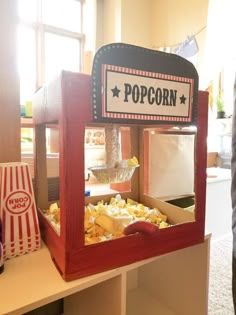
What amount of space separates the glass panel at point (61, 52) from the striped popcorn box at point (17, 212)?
10.3ft

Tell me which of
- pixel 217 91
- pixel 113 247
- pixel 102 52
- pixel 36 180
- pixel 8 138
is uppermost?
pixel 217 91

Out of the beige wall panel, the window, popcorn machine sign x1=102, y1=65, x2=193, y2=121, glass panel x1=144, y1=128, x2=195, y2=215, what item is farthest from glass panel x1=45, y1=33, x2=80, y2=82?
popcorn machine sign x1=102, y1=65, x2=193, y2=121

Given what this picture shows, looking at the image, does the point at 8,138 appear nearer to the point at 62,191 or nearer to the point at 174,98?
the point at 62,191

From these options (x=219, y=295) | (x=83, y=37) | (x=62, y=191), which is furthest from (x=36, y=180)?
(x=83, y=37)

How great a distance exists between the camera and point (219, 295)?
3.88ft

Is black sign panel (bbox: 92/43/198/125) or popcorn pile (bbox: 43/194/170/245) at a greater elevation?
black sign panel (bbox: 92/43/198/125)

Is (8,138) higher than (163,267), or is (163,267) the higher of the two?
(8,138)

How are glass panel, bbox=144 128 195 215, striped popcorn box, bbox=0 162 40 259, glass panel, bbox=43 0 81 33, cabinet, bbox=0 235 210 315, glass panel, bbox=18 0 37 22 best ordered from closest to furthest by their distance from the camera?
cabinet, bbox=0 235 210 315, striped popcorn box, bbox=0 162 40 259, glass panel, bbox=144 128 195 215, glass panel, bbox=18 0 37 22, glass panel, bbox=43 0 81 33

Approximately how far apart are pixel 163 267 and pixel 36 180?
50cm

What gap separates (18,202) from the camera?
1.90ft

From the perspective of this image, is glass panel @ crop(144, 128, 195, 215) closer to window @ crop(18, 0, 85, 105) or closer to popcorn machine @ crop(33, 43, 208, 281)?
popcorn machine @ crop(33, 43, 208, 281)

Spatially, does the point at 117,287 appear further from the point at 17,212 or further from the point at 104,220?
the point at 17,212

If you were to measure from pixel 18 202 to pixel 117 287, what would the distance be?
0.94ft

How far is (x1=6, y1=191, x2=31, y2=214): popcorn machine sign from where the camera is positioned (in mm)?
570
